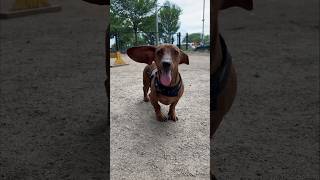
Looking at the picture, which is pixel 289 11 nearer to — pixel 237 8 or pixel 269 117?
pixel 237 8

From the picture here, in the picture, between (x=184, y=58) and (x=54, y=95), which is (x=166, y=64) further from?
(x=54, y=95)

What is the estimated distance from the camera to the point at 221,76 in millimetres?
584

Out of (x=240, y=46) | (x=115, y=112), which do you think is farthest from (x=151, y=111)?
(x=240, y=46)

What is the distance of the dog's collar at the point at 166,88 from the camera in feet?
3.70

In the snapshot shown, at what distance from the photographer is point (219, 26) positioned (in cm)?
54

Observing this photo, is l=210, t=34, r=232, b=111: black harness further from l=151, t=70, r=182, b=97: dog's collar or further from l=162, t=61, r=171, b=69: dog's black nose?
l=162, t=61, r=171, b=69: dog's black nose

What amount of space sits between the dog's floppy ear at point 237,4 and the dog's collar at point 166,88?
0.57 metres

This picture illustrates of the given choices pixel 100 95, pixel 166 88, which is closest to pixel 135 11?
pixel 100 95

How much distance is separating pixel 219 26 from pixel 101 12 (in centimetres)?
18

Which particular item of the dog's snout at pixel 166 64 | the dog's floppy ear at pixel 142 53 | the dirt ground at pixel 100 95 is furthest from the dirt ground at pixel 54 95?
the dog's snout at pixel 166 64

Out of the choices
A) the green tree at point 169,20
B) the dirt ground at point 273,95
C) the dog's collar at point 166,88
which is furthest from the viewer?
the dog's collar at point 166,88

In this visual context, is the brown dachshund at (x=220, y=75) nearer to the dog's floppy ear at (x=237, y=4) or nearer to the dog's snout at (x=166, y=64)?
the dog's floppy ear at (x=237, y=4)

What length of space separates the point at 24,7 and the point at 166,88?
0.81 metres

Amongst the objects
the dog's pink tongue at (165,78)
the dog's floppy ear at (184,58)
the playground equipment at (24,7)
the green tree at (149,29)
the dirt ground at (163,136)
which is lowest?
the dirt ground at (163,136)
